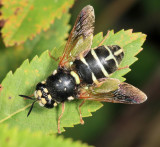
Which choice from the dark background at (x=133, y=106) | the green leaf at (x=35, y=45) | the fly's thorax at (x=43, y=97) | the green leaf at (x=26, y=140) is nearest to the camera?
the green leaf at (x=26, y=140)

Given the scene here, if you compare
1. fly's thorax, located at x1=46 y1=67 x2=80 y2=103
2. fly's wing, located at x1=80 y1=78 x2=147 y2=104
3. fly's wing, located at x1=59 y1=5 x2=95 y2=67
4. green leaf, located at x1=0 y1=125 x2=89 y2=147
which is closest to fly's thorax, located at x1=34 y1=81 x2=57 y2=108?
fly's thorax, located at x1=46 y1=67 x2=80 y2=103

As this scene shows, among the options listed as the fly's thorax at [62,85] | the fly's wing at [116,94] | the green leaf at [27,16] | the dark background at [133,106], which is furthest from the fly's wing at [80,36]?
the dark background at [133,106]

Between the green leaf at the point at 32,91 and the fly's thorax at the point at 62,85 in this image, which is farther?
the fly's thorax at the point at 62,85

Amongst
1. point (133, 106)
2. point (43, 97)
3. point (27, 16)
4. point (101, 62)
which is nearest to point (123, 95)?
point (101, 62)

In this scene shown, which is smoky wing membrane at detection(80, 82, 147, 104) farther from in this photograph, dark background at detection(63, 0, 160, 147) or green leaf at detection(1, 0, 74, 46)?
dark background at detection(63, 0, 160, 147)

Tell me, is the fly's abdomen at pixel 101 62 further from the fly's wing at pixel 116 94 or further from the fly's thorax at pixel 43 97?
the fly's thorax at pixel 43 97

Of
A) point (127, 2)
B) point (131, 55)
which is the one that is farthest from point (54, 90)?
point (127, 2)
